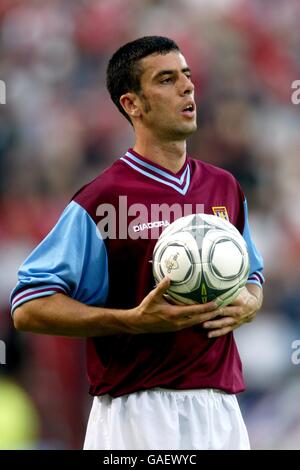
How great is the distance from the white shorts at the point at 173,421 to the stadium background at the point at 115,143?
2.37m

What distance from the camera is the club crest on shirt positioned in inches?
146

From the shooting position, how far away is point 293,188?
6949mm

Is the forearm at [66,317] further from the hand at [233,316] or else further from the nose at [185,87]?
the nose at [185,87]

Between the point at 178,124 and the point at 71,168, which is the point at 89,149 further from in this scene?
the point at 178,124

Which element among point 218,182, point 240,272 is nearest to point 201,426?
point 240,272

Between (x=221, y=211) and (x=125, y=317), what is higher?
(x=221, y=211)

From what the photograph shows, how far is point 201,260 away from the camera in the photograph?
323 centimetres

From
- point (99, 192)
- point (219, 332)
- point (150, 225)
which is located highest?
point (99, 192)

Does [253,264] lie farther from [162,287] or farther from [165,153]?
[162,287]

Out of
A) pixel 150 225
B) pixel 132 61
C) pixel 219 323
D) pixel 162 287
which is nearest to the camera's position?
pixel 162 287

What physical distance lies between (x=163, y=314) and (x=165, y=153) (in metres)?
0.89

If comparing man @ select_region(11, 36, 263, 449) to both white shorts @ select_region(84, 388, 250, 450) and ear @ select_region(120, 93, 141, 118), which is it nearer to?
white shorts @ select_region(84, 388, 250, 450)

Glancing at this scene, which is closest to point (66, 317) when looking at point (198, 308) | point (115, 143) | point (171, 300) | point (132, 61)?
point (171, 300)
